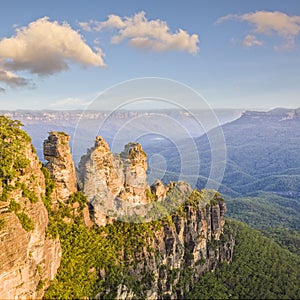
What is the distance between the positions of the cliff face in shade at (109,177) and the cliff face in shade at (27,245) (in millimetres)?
6906

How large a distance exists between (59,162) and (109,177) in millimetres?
6504

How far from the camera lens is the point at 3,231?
837 inches

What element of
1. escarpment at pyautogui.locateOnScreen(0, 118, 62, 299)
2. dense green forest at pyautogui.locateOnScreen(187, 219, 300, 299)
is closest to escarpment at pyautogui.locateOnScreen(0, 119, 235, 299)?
escarpment at pyautogui.locateOnScreen(0, 118, 62, 299)

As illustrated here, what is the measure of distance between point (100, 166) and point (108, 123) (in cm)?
715

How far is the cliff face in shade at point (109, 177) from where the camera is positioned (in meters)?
35.1

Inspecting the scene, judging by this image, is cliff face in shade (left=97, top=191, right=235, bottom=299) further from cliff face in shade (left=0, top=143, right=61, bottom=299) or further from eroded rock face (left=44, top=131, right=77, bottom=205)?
eroded rock face (left=44, top=131, right=77, bottom=205)

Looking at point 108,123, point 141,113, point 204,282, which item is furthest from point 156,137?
point 204,282

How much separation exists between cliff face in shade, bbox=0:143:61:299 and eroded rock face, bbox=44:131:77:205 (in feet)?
9.45

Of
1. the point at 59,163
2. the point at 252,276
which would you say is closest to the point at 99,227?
the point at 59,163

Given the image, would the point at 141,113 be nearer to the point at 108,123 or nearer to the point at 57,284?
the point at 108,123

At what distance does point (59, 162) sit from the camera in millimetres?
32094

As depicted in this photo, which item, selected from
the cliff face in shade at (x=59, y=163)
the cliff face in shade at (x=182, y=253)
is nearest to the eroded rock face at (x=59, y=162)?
the cliff face in shade at (x=59, y=163)

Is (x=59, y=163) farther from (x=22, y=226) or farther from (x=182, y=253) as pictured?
(x=182, y=253)

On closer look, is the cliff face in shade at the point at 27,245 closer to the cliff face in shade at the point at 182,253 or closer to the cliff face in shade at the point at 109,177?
the cliff face in shade at the point at 109,177
